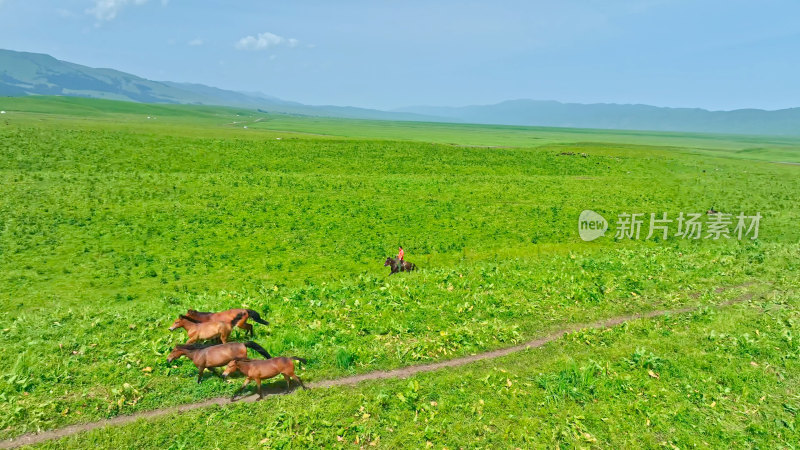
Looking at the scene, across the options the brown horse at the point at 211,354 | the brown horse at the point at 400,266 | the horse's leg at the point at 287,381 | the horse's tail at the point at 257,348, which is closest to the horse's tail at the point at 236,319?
the brown horse at the point at 211,354

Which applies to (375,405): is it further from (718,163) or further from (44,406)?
(718,163)

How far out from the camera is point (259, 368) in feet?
39.5

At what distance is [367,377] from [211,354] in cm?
505

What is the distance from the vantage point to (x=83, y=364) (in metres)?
13.3

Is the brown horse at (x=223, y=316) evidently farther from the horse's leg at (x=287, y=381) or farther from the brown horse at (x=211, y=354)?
the horse's leg at (x=287, y=381)

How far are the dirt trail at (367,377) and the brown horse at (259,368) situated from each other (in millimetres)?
609

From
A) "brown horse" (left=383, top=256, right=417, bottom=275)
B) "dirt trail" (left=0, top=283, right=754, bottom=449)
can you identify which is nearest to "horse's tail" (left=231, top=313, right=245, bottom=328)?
"dirt trail" (left=0, top=283, right=754, bottom=449)

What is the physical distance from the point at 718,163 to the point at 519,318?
98491 mm

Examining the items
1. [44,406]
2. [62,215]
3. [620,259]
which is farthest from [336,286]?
[62,215]

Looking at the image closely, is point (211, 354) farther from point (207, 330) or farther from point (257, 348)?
point (207, 330)

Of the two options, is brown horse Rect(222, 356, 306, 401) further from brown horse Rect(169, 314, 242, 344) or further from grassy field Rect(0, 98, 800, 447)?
brown horse Rect(169, 314, 242, 344)

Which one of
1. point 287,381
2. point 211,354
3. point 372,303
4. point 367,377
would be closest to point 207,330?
point 211,354

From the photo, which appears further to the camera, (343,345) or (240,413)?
(343,345)

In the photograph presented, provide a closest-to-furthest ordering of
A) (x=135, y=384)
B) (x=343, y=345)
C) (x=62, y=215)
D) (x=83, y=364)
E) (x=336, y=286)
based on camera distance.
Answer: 1. (x=135, y=384)
2. (x=83, y=364)
3. (x=343, y=345)
4. (x=336, y=286)
5. (x=62, y=215)
